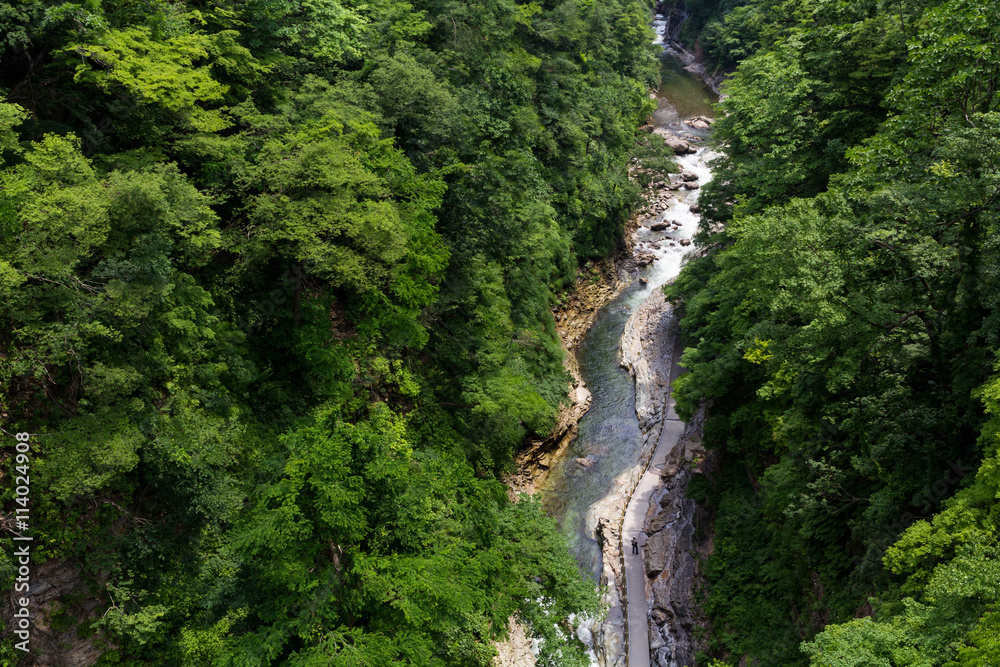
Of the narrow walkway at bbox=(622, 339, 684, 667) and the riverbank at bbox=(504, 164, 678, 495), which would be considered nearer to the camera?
the narrow walkway at bbox=(622, 339, 684, 667)

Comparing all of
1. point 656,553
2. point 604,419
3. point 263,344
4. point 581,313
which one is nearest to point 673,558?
point 656,553

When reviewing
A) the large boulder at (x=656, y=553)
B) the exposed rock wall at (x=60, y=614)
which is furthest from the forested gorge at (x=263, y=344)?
the large boulder at (x=656, y=553)

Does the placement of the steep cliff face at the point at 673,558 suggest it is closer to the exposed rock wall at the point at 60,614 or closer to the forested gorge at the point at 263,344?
the forested gorge at the point at 263,344

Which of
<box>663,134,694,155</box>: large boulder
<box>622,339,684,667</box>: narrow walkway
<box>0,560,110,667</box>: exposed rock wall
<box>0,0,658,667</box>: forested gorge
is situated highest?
<box>663,134,694,155</box>: large boulder

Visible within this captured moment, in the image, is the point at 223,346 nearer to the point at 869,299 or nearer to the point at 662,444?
the point at 869,299

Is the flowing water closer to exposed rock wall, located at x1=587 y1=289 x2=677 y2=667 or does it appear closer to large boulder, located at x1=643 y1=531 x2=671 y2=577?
exposed rock wall, located at x1=587 y1=289 x2=677 y2=667

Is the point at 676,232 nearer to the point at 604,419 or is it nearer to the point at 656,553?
the point at 604,419

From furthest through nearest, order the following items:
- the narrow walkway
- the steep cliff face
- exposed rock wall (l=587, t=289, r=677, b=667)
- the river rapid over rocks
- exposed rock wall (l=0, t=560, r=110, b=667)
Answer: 1. exposed rock wall (l=587, t=289, r=677, b=667)
2. the river rapid over rocks
3. the narrow walkway
4. the steep cliff face
5. exposed rock wall (l=0, t=560, r=110, b=667)

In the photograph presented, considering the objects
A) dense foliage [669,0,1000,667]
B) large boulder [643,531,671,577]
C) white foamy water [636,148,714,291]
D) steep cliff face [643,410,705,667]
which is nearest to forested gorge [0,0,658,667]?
steep cliff face [643,410,705,667]
